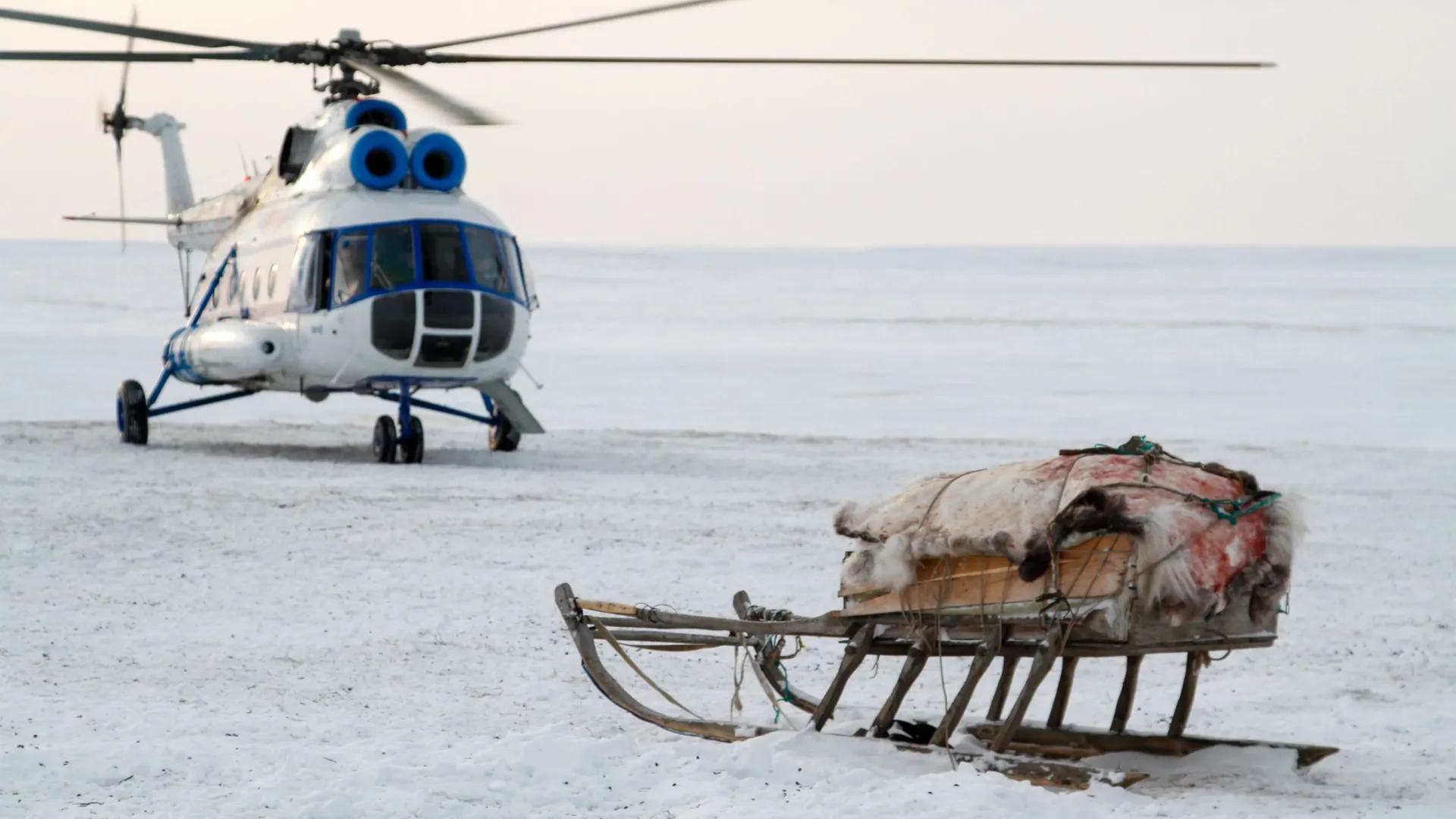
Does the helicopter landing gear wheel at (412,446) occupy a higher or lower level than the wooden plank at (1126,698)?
lower

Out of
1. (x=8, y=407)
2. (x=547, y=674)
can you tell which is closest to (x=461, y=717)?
(x=547, y=674)

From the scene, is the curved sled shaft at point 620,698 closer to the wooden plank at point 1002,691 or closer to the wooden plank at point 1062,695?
the wooden plank at point 1002,691

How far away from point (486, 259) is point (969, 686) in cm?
1086

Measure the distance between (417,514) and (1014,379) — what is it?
748 inches

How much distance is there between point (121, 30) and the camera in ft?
42.4

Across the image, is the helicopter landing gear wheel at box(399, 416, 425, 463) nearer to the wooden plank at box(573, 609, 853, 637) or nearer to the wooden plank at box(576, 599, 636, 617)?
the wooden plank at box(576, 599, 636, 617)

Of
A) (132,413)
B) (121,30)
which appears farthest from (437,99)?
(132,413)

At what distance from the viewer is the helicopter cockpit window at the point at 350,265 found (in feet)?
51.7

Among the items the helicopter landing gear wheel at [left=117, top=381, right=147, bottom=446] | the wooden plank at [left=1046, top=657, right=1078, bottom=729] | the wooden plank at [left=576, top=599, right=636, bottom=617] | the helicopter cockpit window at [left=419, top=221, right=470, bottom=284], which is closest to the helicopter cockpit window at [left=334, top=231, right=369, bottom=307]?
the helicopter cockpit window at [left=419, top=221, right=470, bottom=284]

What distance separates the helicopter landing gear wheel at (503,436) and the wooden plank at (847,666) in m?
12.1

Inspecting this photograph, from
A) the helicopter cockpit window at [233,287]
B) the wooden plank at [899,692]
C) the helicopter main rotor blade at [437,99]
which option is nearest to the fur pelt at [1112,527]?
the wooden plank at [899,692]

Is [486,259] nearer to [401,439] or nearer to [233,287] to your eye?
[401,439]

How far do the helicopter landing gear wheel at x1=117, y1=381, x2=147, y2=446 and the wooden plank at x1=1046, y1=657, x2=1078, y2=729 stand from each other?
1372cm

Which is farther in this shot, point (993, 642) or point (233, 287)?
point (233, 287)
